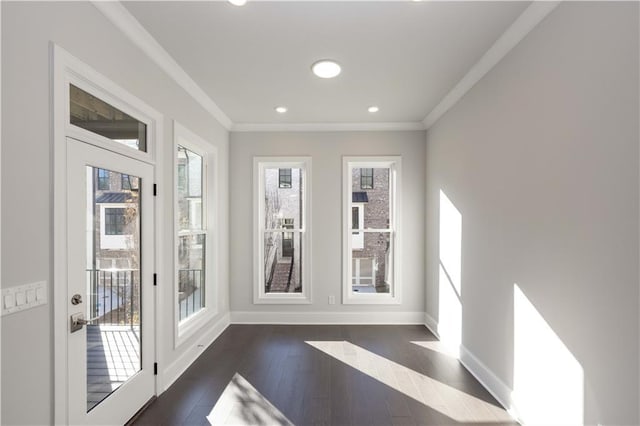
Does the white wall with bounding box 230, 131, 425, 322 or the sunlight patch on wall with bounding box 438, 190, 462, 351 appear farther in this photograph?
the white wall with bounding box 230, 131, 425, 322

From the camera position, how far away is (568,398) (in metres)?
1.70

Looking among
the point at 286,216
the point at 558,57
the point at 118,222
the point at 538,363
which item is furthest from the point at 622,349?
the point at 286,216

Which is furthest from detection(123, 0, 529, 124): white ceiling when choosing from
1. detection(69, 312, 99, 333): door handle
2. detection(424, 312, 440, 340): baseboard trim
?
detection(424, 312, 440, 340): baseboard trim

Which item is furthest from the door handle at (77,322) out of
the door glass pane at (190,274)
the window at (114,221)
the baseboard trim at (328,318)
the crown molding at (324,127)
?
the crown molding at (324,127)

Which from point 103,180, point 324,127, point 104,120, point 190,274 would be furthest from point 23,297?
point 324,127

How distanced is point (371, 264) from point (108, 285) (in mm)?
3277

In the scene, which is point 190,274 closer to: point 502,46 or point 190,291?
point 190,291

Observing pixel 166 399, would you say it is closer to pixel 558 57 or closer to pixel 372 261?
pixel 372 261

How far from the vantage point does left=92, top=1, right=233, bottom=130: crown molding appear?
1913 mm

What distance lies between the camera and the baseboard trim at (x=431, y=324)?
3.84 meters

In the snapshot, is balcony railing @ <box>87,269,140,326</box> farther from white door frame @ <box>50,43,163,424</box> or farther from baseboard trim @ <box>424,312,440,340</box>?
baseboard trim @ <box>424,312,440,340</box>

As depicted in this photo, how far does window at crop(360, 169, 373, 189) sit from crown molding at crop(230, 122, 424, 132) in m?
0.59

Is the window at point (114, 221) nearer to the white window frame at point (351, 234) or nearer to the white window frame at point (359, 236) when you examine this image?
the white window frame at point (351, 234)

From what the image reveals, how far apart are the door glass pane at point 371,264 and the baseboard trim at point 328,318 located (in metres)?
0.37
